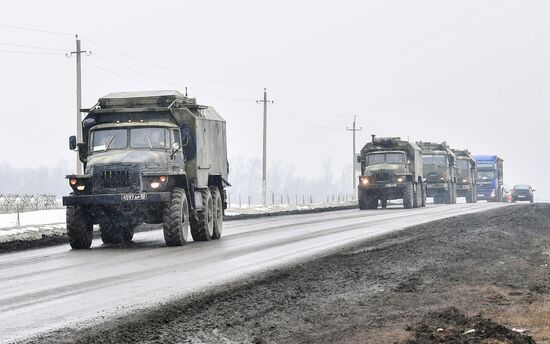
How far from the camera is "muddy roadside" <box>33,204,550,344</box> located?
8195 millimetres

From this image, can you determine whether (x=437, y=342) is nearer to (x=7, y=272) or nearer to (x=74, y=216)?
(x=7, y=272)

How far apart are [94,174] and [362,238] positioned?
6699 mm

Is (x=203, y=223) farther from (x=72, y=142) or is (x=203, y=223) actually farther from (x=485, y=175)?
(x=485, y=175)

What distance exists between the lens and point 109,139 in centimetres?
1936

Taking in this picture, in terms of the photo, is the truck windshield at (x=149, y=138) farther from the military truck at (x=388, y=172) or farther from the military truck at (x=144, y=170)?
the military truck at (x=388, y=172)

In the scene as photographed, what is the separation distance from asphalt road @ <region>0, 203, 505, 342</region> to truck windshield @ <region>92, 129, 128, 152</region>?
7.17 ft

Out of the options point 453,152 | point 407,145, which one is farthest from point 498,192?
point 407,145

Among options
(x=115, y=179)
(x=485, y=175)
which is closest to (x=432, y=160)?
(x=485, y=175)

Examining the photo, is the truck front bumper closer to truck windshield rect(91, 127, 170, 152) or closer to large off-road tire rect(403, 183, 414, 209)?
A: truck windshield rect(91, 127, 170, 152)

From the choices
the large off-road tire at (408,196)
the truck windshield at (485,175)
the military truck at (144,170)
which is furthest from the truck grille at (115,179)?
the truck windshield at (485,175)

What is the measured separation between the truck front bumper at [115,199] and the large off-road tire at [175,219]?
319 millimetres

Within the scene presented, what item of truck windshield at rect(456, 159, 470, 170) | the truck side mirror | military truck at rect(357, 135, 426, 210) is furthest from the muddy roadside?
truck windshield at rect(456, 159, 470, 170)

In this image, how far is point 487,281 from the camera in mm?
12664

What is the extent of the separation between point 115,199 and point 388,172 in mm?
28851
